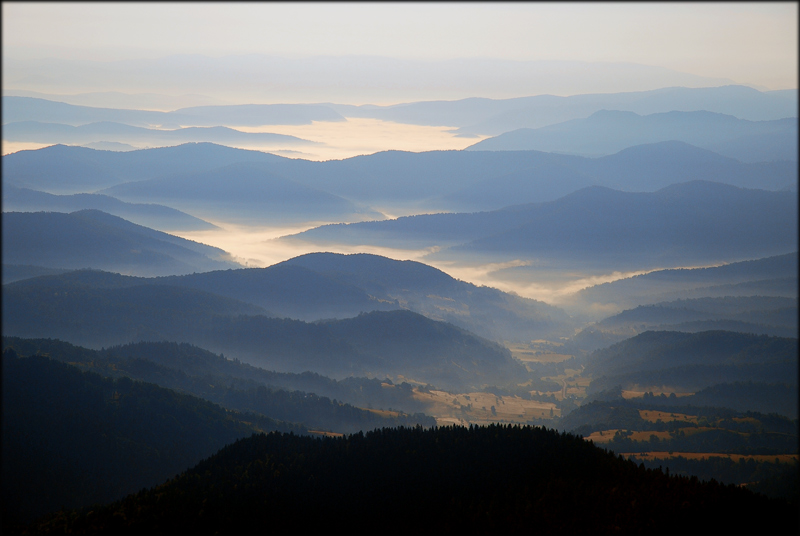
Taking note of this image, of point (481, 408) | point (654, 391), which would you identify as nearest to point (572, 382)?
point (481, 408)

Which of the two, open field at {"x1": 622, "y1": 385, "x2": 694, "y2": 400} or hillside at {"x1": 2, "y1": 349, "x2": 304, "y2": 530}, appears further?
open field at {"x1": 622, "y1": 385, "x2": 694, "y2": 400}

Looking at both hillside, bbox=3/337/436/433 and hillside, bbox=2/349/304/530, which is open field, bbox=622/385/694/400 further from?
hillside, bbox=2/349/304/530

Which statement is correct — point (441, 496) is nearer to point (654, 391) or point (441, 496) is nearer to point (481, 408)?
point (481, 408)

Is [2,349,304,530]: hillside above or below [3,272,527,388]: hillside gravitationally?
below

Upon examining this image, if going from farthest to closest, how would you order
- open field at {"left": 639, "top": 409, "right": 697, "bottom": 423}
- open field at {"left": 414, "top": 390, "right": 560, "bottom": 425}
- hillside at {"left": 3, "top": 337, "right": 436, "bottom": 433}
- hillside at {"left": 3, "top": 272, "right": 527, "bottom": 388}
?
hillside at {"left": 3, "top": 272, "right": 527, "bottom": 388} → open field at {"left": 414, "top": 390, "right": 560, "bottom": 425} → open field at {"left": 639, "top": 409, "right": 697, "bottom": 423} → hillside at {"left": 3, "top": 337, "right": 436, "bottom": 433}

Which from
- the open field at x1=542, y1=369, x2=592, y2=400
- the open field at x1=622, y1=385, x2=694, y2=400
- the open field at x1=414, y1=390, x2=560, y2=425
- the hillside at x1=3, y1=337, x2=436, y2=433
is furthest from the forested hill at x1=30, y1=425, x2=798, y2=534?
the open field at x1=542, y1=369, x2=592, y2=400

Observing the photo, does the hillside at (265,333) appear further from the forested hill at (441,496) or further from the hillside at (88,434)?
the forested hill at (441,496)
